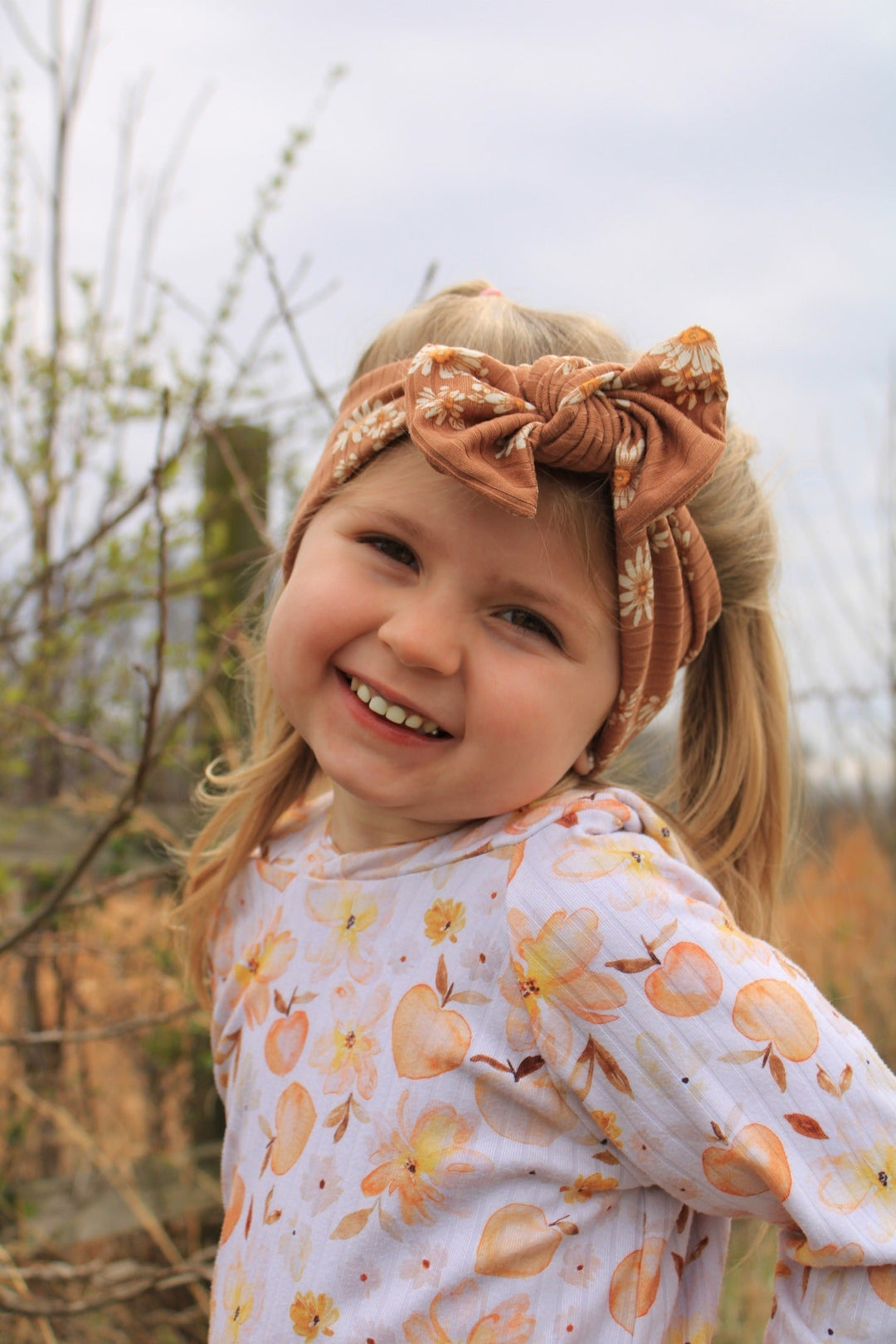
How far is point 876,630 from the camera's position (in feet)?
13.3

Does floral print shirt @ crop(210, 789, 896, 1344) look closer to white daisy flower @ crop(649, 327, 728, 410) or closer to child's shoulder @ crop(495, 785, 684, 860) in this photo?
child's shoulder @ crop(495, 785, 684, 860)

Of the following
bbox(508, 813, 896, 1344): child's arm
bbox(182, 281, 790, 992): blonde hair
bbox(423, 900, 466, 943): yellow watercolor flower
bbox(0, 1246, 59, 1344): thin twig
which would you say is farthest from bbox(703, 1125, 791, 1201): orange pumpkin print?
bbox(0, 1246, 59, 1344): thin twig

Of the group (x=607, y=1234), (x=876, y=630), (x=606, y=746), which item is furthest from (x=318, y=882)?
(x=876, y=630)

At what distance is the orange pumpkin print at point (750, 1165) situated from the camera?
0.93m

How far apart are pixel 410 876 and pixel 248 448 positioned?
1.73 m

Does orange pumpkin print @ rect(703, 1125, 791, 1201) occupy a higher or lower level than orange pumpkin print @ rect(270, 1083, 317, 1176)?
higher

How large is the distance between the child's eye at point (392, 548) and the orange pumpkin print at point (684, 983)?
1.59 feet

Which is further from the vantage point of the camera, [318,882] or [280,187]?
[280,187]

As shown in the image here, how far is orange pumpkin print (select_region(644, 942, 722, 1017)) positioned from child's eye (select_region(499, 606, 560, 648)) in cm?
34

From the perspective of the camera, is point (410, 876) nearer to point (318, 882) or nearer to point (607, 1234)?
point (318, 882)

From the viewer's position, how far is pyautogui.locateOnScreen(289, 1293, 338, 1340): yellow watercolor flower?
1089 millimetres

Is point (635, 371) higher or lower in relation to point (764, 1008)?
higher

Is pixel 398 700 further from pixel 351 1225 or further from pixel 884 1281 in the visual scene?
pixel 884 1281

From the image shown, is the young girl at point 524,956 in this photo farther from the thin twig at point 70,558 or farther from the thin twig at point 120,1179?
the thin twig at point 120,1179
